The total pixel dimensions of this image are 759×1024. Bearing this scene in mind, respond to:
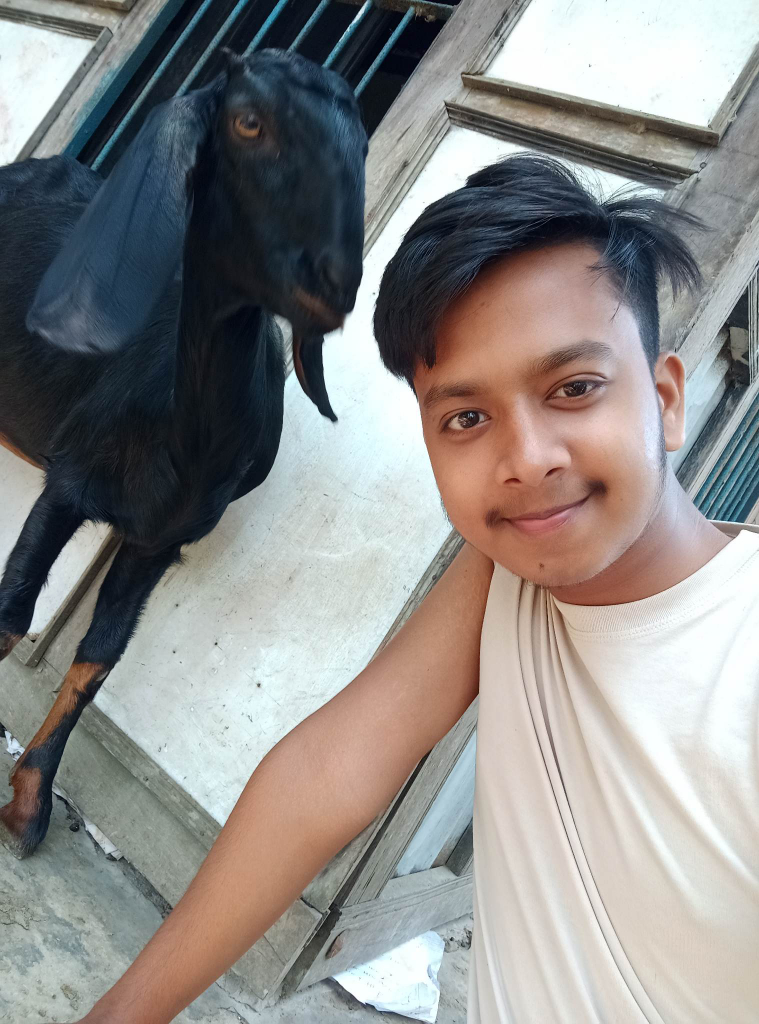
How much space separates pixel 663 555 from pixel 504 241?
0.45 m

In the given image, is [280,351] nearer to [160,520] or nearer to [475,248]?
[160,520]

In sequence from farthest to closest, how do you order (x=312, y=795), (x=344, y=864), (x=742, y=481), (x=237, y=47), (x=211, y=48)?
(x=237, y=47), (x=742, y=481), (x=211, y=48), (x=344, y=864), (x=312, y=795)

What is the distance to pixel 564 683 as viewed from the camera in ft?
3.66

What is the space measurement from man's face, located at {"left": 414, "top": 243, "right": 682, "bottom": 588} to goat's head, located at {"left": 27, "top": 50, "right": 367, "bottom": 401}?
1.15 ft

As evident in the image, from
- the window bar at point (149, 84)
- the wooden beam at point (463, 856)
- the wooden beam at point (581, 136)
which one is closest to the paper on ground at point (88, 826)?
the wooden beam at point (463, 856)

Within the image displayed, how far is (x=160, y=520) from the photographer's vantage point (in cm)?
182

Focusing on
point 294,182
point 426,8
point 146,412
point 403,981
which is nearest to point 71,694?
point 146,412

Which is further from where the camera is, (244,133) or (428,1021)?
(428,1021)

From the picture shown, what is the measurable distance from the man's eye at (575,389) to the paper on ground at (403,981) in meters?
1.60

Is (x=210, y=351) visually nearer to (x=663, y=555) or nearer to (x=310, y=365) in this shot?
(x=310, y=365)

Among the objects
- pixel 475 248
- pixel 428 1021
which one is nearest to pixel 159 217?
pixel 475 248

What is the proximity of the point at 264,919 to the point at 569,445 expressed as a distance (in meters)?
0.78

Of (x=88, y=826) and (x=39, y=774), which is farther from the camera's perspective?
Result: (x=88, y=826)

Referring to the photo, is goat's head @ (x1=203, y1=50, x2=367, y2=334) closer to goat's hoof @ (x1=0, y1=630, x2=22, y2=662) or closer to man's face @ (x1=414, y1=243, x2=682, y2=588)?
man's face @ (x1=414, y1=243, x2=682, y2=588)
